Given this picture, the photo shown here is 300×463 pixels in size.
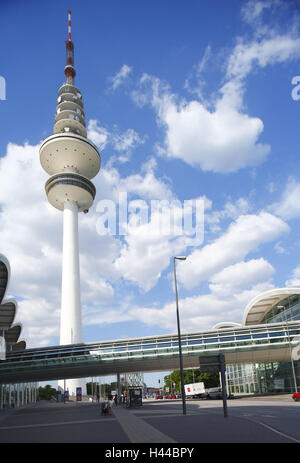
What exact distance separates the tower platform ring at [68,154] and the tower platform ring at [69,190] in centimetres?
544

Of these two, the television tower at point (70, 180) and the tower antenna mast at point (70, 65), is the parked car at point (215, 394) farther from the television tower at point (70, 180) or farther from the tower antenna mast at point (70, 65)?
the tower antenna mast at point (70, 65)

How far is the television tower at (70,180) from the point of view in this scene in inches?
3159

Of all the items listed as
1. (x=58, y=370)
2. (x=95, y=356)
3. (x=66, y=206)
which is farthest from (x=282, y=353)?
(x=66, y=206)

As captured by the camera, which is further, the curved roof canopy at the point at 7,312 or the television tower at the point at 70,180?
the television tower at the point at 70,180

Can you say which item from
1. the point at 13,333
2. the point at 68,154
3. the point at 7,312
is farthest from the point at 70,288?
the point at 68,154

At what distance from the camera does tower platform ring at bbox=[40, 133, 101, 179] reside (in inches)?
3519

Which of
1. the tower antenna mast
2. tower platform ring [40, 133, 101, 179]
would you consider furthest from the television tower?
the tower antenna mast

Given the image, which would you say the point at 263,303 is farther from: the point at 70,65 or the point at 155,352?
the point at 70,65

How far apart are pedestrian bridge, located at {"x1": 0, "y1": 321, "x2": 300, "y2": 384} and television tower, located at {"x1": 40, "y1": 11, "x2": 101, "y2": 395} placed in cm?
1701

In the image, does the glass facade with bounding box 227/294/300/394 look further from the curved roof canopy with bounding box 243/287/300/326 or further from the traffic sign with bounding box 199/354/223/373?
the traffic sign with bounding box 199/354/223/373

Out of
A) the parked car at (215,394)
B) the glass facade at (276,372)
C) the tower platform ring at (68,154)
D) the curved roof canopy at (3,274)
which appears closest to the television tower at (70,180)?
the tower platform ring at (68,154)

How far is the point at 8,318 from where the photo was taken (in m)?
61.5

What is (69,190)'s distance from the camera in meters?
89.2

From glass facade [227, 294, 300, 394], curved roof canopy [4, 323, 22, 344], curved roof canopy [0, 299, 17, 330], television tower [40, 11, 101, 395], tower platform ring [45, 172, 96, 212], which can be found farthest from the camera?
tower platform ring [45, 172, 96, 212]
